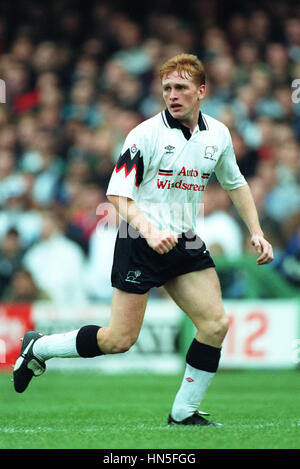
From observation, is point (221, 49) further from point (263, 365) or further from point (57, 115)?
point (263, 365)

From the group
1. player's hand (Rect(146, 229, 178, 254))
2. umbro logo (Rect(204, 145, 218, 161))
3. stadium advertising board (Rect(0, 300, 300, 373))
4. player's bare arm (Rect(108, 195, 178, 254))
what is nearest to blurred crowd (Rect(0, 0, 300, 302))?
stadium advertising board (Rect(0, 300, 300, 373))

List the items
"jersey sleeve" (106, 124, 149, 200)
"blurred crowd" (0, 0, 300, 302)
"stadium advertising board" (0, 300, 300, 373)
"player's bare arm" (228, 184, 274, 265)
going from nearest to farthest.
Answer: "jersey sleeve" (106, 124, 149, 200)
"player's bare arm" (228, 184, 274, 265)
"stadium advertising board" (0, 300, 300, 373)
"blurred crowd" (0, 0, 300, 302)

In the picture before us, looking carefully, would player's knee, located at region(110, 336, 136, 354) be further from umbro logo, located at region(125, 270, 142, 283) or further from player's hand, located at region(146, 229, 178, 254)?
player's hand, located at region(146, 229, 178, 254)

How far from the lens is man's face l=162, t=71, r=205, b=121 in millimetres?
5762

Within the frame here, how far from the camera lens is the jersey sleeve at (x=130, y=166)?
558 cm

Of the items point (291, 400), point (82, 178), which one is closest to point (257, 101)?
point (82, 178)

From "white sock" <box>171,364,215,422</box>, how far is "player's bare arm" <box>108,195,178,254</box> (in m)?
0.98

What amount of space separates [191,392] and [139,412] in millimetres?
1137

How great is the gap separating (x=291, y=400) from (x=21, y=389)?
2580mm

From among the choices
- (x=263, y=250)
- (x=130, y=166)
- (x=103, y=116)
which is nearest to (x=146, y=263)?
(x=130, y=166)

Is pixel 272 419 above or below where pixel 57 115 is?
below

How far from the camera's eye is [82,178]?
13.1 meters

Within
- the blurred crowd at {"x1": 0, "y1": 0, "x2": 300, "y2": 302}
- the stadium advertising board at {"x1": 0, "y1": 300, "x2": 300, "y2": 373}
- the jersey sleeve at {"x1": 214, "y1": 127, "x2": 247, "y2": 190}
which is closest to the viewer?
the jersey sleeve at {"x1": 214, "y1": 127, "x2": 247, "y2": 190}

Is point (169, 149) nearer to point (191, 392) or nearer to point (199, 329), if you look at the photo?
point (199, 329)
